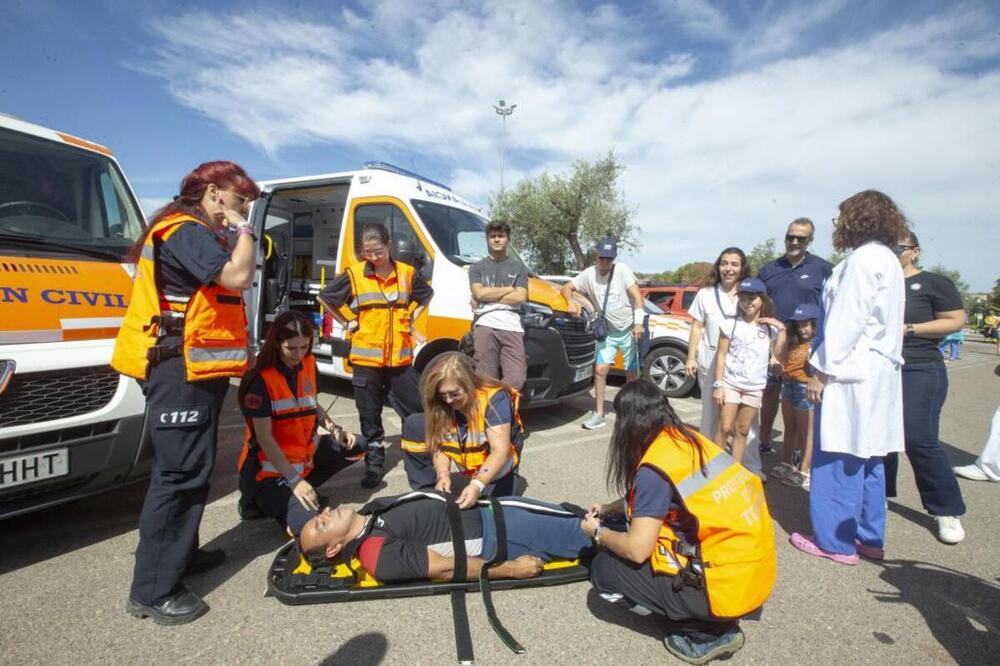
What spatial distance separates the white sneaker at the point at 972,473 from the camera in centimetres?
424

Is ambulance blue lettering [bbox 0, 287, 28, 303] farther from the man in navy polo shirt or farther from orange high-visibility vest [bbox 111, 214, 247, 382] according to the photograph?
the man in navy polo shirt

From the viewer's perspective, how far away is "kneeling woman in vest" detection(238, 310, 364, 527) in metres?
2.63

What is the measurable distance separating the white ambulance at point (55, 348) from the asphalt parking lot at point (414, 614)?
1.61 ft

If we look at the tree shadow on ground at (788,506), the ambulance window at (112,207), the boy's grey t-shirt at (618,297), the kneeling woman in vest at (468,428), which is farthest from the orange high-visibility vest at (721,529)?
the ambulance window at (112,207)

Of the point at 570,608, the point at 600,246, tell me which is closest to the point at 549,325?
the point at 600,246

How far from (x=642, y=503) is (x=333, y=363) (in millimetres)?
4123

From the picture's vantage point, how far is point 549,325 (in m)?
4.57

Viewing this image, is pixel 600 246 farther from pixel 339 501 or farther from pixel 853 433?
pixel 339 501

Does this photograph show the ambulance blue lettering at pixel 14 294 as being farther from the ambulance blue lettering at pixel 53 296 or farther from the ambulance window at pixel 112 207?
the ambulance window at pixel 112 207

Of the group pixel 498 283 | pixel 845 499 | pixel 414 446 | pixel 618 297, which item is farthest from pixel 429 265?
pixel 845 499

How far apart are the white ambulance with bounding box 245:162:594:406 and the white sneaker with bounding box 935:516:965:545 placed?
2.69 meters

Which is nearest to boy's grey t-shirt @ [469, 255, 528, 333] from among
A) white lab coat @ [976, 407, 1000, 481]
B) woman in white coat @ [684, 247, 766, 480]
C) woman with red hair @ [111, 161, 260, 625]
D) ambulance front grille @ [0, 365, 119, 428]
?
woman in white coat @ [684, 247, 766, 480]

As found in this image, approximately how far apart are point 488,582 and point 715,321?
255 cm

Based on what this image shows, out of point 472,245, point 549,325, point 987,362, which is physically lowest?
point 987,362
